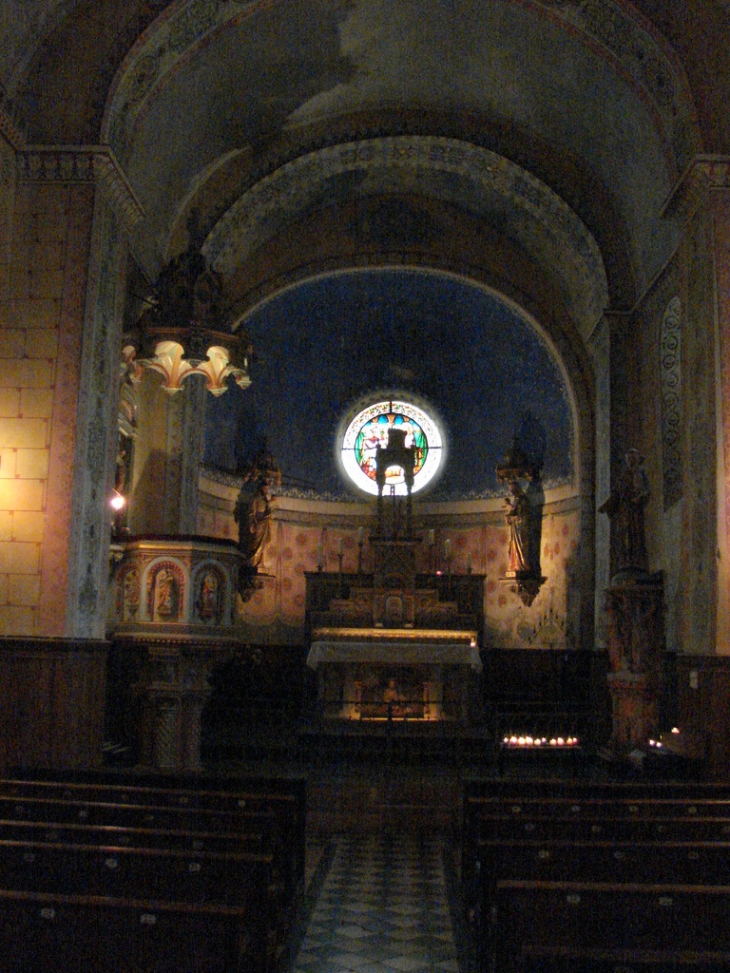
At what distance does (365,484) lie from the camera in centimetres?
2003

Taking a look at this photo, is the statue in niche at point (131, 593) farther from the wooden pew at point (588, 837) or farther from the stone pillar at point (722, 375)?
the stone pillar at point (722, 375)

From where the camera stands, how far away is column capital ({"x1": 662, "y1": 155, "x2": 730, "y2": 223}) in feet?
36.1

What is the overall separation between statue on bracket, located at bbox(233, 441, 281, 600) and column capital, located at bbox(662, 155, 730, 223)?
9164mm

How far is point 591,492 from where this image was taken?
56.2ft

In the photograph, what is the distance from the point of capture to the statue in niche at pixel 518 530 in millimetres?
17953

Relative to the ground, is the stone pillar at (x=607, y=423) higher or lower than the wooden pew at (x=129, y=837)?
higher

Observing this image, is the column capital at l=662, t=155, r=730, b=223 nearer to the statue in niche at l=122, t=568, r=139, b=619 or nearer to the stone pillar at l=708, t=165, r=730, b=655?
the stone pillar at l=708, t=165, r=730, b=655

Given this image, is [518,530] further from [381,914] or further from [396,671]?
[381,914]

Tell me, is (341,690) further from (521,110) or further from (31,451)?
(521,110)

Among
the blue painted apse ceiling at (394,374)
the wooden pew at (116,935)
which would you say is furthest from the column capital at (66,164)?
the wooden pew at (116,935)

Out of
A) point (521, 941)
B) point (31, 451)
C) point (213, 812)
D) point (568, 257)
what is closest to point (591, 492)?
point (568, 257)

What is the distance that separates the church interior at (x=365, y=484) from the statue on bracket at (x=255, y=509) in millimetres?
86

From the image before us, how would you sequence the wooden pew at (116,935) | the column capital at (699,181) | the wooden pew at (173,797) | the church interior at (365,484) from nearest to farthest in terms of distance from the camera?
the wooden pew at (116,935) < the church interior at (365,484) < the wooden pew at (173,797) < the column capital at (699,181)

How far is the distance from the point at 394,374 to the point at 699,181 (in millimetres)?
9640
